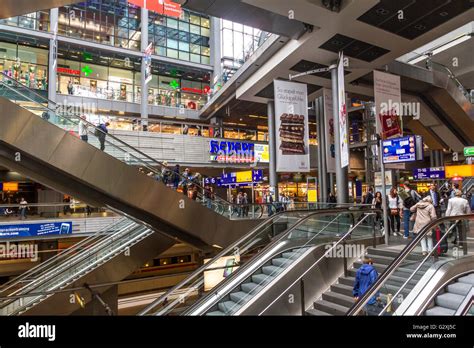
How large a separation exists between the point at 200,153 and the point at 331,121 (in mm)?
8960

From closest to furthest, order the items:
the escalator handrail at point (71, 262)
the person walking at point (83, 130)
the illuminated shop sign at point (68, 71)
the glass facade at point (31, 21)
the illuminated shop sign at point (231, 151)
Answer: the person walking at point (83, 130), the escalator handrail at point (71, 262), the glass facade at point (31, 21), the illuminated shop sign at point (231, 151), the illuminated shop sign at point (68, 71)

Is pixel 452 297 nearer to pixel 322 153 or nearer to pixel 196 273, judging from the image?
pixel 196 273

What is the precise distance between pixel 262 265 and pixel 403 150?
4.18 meters

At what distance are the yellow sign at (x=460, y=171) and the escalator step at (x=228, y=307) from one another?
18884 mm

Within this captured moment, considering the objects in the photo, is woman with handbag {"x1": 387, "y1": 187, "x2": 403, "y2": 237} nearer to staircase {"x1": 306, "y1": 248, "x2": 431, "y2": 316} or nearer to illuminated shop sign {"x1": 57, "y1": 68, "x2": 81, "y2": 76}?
staircase {"x1": 306, "y1": 248, "x2": 431, "y2": 316}

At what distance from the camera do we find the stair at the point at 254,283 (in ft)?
21.1

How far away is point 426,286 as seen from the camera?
4836 mm

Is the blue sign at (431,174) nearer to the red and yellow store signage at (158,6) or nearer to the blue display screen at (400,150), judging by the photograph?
the blue display screen at (400,150)

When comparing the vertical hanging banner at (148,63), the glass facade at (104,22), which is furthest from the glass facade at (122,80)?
the vertical hanging banner at (148,63)

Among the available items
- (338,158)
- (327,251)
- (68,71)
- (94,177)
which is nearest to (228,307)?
(327,251)

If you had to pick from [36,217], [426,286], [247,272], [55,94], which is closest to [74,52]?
[55,94]

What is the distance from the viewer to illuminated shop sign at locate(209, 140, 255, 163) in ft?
73.6

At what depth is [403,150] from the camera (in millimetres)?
7969
